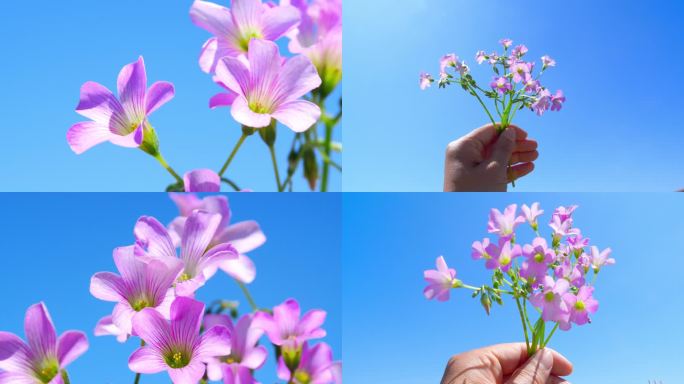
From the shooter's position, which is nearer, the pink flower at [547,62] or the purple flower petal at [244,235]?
the purple flower petal at [244,235]

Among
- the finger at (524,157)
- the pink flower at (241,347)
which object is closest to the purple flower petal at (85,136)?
the pink flower at (241,347)

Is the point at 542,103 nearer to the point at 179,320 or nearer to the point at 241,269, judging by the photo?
the point at 241,269

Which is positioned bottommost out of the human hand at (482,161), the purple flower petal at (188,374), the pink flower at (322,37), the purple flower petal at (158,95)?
the purple flower petal at (188,374)

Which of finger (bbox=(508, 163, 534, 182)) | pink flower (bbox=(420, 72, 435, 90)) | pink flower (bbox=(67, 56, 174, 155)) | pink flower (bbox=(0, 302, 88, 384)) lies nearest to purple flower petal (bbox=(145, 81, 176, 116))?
pink flower (bbox=(67, 56, 174, 155))

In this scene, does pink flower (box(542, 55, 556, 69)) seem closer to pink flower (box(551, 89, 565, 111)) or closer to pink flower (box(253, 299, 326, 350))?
pink flower (box(551, 89, 565, 111))

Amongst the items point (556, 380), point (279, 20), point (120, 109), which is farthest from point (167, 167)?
point (556, 380)

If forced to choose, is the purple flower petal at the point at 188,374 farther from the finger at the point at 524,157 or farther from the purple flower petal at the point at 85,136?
the finger at the point at 524,157
